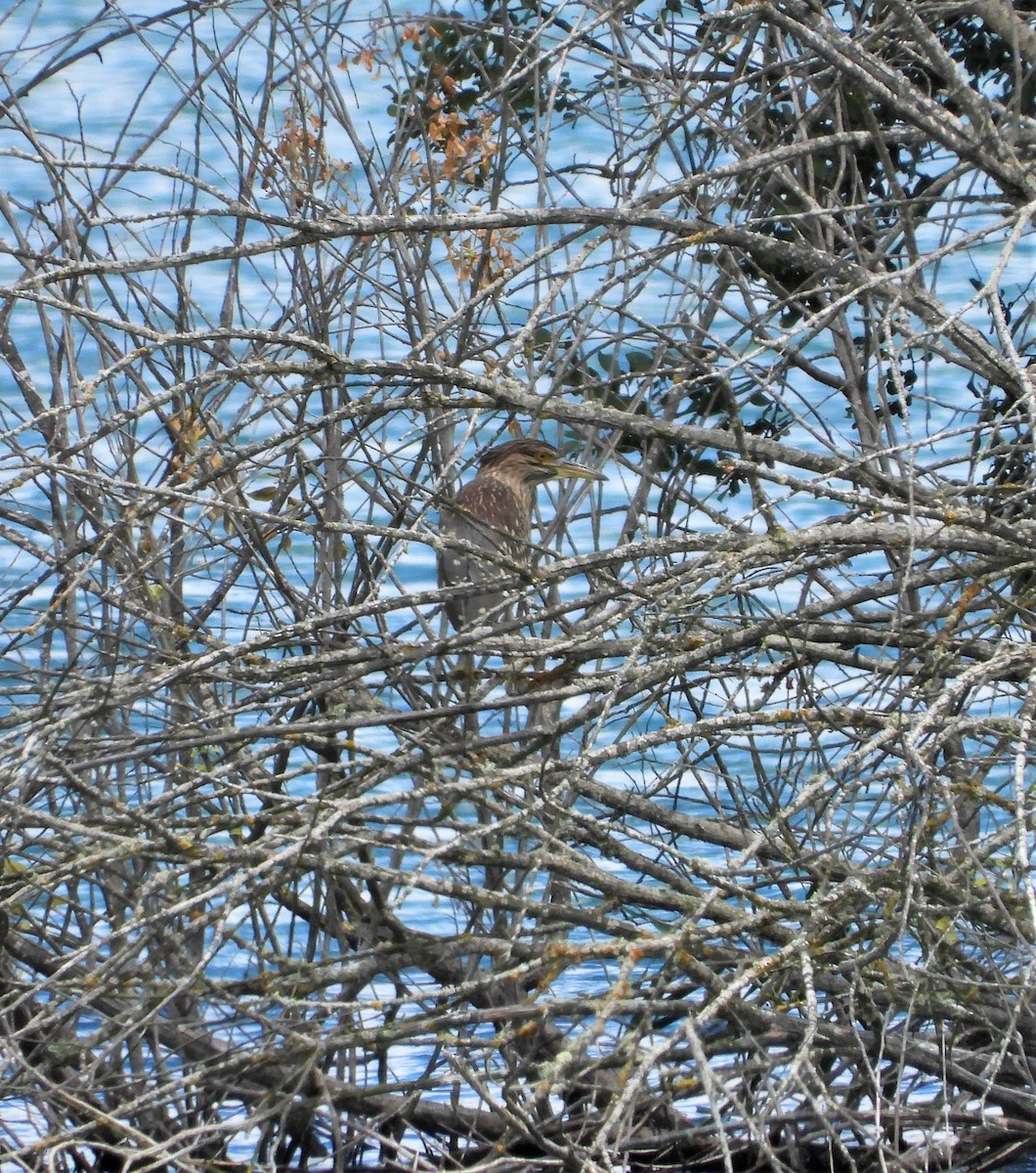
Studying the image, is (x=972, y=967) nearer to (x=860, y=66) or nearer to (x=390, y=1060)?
(x=860, y=66)

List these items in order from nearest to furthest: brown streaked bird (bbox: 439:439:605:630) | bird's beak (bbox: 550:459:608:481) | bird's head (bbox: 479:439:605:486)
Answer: bird's beak (bbox: 550:459:608:481)
brown streaked bird (bbox: 439:439:605:630)
bird's head (bbox: 479:439:605:486)

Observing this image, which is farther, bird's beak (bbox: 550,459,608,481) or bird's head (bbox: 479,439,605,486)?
bird's head (bbox: 479,439,605,486)

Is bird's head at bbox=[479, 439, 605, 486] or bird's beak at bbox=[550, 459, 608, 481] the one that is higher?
bird's head at bbox=[479, 439, 605, 486]

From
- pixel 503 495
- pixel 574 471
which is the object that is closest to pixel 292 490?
pixel 574 471

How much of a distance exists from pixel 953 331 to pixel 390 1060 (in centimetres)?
355

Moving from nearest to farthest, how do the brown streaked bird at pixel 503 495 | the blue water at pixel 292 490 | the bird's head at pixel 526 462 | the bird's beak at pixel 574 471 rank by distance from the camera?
the blue water at pixel 292 490 < the bird's beak at pixel 574 471 < the brown streaked bird at pixel 503 495 < the bird's head at pixel 526 462

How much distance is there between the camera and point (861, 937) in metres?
3.29

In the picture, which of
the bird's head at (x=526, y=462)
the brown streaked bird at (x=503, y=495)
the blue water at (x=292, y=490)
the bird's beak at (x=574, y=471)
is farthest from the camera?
the bird's head at (x=526, y=462)

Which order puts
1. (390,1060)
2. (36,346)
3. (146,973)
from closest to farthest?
(146,973)
(390,1060)
(36,346)

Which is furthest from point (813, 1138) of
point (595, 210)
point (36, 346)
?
point (36, 346)

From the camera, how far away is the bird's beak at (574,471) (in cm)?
509

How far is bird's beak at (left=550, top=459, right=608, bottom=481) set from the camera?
5.09 m

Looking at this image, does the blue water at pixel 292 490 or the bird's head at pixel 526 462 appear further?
the bird's head at pixel 526 462

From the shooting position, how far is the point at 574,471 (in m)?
5.29
